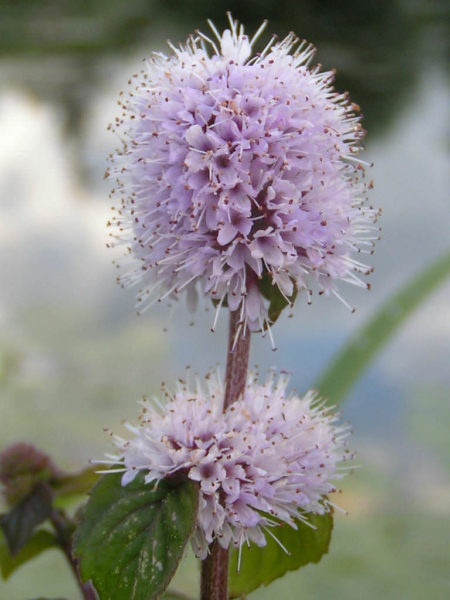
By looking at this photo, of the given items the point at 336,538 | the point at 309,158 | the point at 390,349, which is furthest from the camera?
the point at 390,349

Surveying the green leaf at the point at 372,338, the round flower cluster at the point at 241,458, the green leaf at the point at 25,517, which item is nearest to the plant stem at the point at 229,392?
the round flower cluster at the point at 241,458

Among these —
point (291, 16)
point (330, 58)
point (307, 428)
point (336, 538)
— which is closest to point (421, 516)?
point (336, 538)

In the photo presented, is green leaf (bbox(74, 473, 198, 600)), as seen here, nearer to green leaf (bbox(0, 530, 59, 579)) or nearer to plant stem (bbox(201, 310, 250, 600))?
plant stem (bbox(201, 310, 250, 600))

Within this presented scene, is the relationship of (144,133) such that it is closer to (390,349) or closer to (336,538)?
(336,538)

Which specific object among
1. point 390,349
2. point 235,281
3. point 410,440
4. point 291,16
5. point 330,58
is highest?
point 291,16

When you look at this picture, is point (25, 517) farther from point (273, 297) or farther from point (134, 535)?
point (273, 297)

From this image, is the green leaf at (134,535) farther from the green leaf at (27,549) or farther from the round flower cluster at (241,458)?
the green leaf at (27,549)
